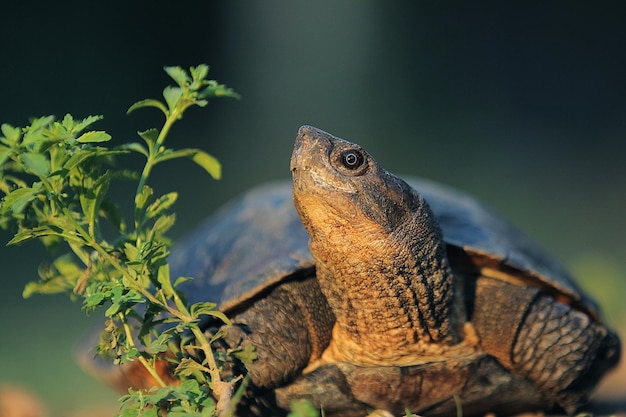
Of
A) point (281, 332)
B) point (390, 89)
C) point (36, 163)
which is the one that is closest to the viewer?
point (36, 163)

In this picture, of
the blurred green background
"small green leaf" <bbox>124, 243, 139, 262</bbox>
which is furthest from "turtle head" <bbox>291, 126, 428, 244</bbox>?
the blurred green background

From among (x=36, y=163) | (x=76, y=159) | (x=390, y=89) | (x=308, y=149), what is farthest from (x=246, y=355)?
(x=390, y=89)

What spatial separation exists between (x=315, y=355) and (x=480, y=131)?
1094 cm

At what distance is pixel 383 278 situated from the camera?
275 cm

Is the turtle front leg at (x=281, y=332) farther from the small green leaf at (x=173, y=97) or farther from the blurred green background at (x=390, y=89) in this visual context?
the blurred green background at (x=390, y=89)

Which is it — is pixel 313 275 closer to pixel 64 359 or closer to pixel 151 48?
pixel 64 359

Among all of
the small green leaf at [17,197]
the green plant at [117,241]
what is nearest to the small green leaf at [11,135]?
the green plant at [117,241]

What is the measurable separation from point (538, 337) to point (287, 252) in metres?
0.94

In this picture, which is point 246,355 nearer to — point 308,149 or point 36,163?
point 308,149

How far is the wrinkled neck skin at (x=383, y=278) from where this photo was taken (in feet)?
8.70

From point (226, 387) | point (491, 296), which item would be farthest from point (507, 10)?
point (226, 387)

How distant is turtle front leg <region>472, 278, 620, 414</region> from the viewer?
315cm

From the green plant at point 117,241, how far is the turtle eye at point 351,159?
436mm

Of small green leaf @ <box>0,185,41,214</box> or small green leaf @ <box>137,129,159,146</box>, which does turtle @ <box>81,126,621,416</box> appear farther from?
small green leaf @ <box>0,185,41,214</box>
